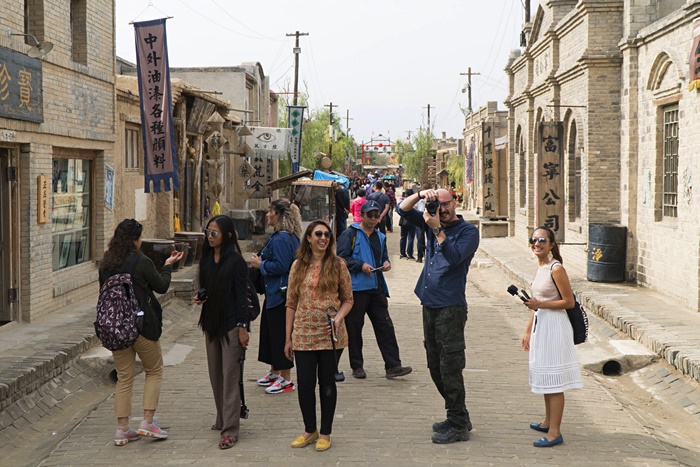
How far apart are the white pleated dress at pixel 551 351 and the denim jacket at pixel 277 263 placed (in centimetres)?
224

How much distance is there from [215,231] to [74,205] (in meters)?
7.21

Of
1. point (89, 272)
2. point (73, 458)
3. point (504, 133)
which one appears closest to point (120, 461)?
point (73, 458)

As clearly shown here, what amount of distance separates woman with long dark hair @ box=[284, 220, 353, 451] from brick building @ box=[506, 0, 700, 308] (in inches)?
284

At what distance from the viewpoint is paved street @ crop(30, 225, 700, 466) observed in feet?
20.0

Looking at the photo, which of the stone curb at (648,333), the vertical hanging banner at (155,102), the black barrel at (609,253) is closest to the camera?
the stone curb at (648,333)

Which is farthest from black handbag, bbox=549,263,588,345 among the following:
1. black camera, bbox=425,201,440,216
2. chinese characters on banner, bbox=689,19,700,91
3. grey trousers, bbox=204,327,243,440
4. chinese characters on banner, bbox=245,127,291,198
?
chinese characters on banner, bbox=245,127,291,198

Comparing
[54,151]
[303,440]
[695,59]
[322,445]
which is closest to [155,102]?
[54,151]

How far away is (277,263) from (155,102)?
7511 mm

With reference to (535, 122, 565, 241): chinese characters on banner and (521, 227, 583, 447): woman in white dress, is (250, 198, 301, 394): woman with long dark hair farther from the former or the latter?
(535, 122, 565, 241): chinese characters on banner

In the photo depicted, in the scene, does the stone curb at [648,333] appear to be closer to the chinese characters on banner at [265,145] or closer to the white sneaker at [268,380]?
the white sneaker at [268,380]

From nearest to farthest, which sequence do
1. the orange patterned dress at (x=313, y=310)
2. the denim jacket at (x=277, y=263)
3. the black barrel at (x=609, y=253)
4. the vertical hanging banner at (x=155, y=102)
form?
1. the orange patterned dress at (x=313, y=310)
2. the denim jacket at (x=277, y=263)
3. the vertical hanging banner at (x=155, y=102)
4. the black barrel at (x=609, y=253)

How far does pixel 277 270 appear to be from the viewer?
24.6 feet

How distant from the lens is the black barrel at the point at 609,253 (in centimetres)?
1487

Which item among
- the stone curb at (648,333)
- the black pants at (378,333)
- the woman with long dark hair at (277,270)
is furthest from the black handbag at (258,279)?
the stone curb at (648,333)
